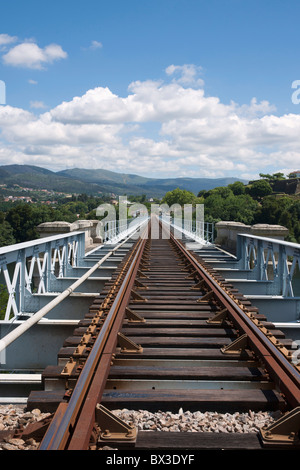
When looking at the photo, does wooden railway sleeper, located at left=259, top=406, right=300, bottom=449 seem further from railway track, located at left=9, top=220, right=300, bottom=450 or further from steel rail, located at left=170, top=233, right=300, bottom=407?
steel rail, located at left=170, top=233, right=300, bottom=407

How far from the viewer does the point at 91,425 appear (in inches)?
95.6

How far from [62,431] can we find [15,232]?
85.2 meters

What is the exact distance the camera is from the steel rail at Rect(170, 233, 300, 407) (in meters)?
2.92

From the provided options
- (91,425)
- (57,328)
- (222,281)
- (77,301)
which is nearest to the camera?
(91,425)

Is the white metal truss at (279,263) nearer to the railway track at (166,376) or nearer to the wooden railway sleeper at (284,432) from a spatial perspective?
the railway track at (166,376)

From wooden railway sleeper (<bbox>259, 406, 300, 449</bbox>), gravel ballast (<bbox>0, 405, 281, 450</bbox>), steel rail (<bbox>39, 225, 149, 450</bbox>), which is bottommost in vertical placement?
gravel ballast (<bbox>0, 405, 281, 450</bbox>)

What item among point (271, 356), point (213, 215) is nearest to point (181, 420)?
point (271, 356)

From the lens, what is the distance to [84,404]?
2639mm

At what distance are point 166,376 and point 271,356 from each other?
36.5 inches

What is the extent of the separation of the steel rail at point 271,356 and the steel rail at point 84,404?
51.5 inches

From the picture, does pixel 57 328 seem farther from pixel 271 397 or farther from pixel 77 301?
pixel 271 397

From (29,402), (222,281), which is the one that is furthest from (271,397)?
(222,281)

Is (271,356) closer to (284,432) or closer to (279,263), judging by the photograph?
(284,432)

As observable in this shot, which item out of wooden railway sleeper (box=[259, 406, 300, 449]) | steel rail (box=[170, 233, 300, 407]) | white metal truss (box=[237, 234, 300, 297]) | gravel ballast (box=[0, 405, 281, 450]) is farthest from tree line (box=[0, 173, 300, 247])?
wooden railway sleeper (box=[259, 406, 300, 449])
